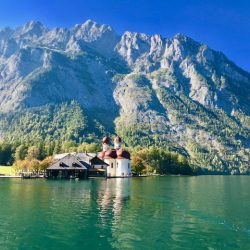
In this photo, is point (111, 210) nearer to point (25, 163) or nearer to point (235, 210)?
point (235, 210)

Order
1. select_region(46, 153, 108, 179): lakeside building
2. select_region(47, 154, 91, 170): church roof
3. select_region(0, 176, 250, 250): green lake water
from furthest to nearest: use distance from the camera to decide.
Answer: select_region(46, 153, 108, 179): lakeside building, select_region(47, 154, 91, 170): church roof, select_region(0, 176, 250, 250): green lake water

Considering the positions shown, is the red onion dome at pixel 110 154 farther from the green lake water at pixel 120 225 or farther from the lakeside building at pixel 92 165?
the green lake water at pixel 120 225

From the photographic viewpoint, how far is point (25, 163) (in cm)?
16275

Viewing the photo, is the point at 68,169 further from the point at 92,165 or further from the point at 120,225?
the point at 120,225

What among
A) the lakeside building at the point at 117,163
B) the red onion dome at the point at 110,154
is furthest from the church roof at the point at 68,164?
the red onion dome at the point at 110,154

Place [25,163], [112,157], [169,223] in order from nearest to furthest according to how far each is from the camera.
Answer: [169,223], [25,163], [112,157]

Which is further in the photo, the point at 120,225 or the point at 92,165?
the point at 92,165

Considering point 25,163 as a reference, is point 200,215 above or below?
below

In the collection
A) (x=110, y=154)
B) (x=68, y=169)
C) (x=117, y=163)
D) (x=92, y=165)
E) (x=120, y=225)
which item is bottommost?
(x=120, y=225)

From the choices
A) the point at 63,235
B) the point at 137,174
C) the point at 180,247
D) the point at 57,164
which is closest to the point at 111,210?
the point at 63,235

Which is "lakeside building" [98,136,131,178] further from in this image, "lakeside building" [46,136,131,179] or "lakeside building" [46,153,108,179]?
"lakeside building" [46,153,108,179]

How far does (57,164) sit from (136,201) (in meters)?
87.9

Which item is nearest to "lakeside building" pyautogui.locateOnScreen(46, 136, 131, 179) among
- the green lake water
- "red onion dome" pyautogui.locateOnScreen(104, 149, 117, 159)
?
"red onion dome" pyautogui.locateOnScreen(104, 149, 117, 159)

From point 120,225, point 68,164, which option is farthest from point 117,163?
point 120,225
